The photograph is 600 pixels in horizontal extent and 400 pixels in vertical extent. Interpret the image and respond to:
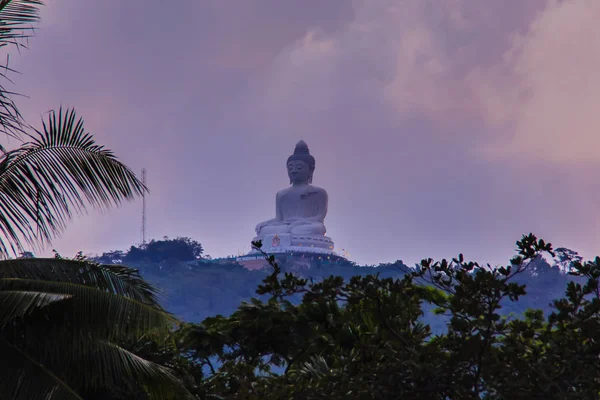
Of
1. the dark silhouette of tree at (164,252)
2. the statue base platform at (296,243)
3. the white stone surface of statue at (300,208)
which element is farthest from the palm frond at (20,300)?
the dark silhouette of tree at (164,252)

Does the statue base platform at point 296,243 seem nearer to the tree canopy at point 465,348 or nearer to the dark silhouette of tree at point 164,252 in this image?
the dark silhouette of tree at point 164,252

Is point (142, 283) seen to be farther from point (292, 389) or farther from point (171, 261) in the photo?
point (171, 261)

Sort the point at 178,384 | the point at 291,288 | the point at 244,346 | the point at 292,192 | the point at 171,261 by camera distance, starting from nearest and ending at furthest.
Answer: the point at 291,288
the point at 178,384
the point at 244,346
the point at 292,192
the point at 171,261

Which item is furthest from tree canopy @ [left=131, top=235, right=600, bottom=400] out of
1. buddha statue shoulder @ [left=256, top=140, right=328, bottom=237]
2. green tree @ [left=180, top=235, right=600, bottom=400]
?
buddha statue shoulder @ [left=256, top=140, right=328, bottom=237]

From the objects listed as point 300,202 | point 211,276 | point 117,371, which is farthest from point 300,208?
point 117,371

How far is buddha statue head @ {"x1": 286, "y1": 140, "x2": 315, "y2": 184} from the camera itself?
8006 centimetres

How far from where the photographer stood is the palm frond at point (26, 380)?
8.96m

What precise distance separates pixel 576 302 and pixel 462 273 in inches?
35.0

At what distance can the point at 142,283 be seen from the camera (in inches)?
416

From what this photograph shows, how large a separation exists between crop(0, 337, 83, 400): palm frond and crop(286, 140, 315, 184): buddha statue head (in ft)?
232

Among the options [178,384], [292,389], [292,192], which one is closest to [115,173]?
[178,384]

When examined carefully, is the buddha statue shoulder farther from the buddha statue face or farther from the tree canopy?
the tree canopy

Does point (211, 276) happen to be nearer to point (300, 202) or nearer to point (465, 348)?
point (300, 202)

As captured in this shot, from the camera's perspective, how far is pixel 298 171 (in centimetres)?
7994
